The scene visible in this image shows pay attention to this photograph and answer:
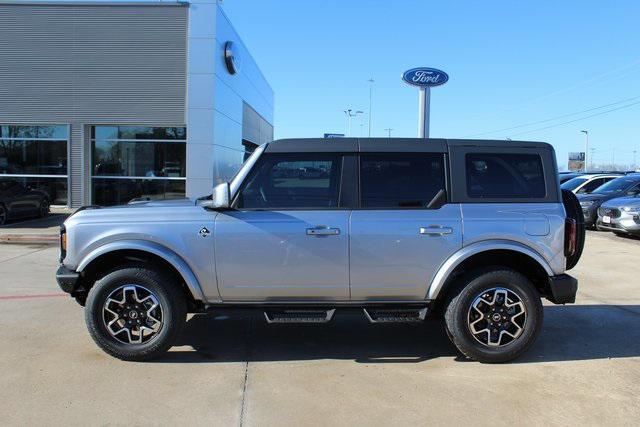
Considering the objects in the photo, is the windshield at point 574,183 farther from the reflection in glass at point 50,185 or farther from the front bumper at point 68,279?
the front bumper at point 68,279

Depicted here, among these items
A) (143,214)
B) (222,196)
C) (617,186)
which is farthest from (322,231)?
(617,186)

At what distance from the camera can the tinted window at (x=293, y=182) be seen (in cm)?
483

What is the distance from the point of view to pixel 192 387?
168 inches

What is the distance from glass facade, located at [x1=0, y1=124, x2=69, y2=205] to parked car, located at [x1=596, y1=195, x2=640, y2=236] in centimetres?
1667

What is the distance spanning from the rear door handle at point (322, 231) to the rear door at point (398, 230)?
149mm

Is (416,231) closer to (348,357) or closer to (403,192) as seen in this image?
(403,192)

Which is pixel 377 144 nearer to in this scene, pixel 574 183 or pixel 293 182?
pixel 293 182

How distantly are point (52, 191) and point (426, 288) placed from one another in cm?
1776

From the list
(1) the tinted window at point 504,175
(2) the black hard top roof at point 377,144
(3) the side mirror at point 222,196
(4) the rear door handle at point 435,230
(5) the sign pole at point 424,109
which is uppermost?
(5) the sign pole at point 424,109

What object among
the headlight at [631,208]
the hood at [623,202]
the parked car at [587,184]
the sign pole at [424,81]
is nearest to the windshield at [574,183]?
the parked car at [587,184]

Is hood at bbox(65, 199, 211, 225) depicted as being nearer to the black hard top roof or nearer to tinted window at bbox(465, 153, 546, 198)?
the black hard top roof

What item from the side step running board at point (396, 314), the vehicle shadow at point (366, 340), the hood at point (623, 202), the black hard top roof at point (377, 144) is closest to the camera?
the side step running board at point (396, 314)

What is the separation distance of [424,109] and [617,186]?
6.23 meters

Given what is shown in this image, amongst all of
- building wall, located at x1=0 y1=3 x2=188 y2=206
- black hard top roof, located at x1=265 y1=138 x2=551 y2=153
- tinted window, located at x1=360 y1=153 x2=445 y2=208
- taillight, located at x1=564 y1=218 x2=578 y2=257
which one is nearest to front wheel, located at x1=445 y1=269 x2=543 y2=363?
taillight, located at x1=564 y1=218 x2=578 y2=257
